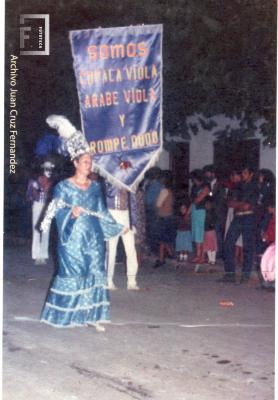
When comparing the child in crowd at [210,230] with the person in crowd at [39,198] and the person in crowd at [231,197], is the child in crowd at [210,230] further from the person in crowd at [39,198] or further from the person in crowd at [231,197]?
the person in crowd at [39,198]

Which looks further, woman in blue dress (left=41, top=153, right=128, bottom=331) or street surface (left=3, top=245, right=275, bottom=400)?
woman in blue dress (left=41, top=153, right=128, bottom=331)

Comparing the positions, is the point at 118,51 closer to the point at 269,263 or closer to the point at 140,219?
the point at 140,219

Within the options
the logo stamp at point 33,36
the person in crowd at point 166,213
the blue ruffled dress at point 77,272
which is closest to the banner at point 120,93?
the logo stamp at point 33,36

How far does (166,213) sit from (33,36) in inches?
178

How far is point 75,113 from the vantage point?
9117 millimetres

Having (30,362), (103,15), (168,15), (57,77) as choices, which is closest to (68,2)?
(103,15)

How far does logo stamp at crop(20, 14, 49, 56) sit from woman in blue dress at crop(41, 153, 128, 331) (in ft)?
3.56

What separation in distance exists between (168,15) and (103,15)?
918 mm

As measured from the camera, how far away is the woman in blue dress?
496 cm

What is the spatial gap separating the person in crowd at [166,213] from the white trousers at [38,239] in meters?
2.01

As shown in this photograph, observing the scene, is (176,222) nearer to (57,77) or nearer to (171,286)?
A: (171,286)

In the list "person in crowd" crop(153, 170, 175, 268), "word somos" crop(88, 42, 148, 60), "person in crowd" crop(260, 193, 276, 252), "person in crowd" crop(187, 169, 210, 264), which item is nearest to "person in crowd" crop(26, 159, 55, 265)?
"person in crowd" crop(153, 170, 175, 268)

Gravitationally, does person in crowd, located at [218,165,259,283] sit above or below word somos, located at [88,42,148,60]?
below

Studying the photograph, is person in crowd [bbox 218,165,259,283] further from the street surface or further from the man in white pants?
the man in white pants
